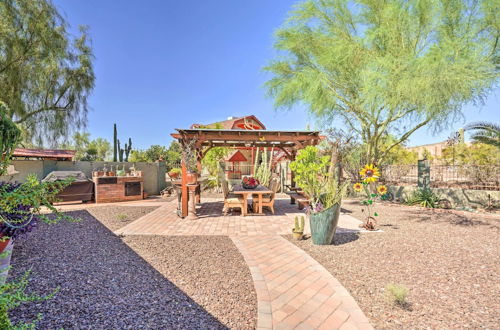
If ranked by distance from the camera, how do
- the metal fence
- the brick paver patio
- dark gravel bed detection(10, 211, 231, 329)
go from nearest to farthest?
dark gravel bed detection(10, 211, 231, 329), the brick paver patio, the metal fence

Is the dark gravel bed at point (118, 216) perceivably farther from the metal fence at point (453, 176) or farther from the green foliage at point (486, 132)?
the green foliage at point (486, 132)

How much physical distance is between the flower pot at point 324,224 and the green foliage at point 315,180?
15 cm

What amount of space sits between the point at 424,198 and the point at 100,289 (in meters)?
10.1

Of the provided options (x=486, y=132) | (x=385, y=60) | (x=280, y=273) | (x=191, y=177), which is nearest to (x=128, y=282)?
(x=280, y=273)

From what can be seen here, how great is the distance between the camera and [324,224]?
13.5 feet

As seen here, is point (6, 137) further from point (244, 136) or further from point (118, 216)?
point (244, 136)

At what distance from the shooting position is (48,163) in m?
9.02

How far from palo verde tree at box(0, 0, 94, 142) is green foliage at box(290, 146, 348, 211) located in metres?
11.9

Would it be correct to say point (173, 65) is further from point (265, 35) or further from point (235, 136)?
point (235, 136)

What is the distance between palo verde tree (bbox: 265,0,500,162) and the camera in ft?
19.5

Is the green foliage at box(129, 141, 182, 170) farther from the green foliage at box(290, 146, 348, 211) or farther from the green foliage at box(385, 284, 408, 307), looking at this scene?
the green foliage at box(385, 284, 408, 307)

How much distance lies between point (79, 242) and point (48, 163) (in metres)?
7.37

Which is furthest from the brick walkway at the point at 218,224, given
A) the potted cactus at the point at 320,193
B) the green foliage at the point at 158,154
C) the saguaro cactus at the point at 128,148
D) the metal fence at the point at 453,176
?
the saguaro cactus at the point at 128,148

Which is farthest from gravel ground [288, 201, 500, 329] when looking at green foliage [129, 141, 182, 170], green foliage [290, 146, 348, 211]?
green foliage [129, 141, 182, 170]
